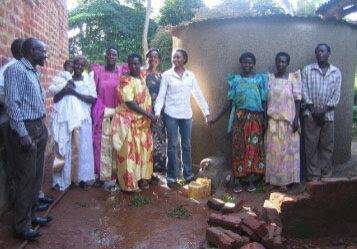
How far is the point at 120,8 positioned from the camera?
1861 cm

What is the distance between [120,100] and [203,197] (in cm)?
163

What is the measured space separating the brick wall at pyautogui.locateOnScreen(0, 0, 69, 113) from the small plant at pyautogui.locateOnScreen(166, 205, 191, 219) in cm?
238

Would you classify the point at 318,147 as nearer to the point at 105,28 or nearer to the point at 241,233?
the point at 241,233

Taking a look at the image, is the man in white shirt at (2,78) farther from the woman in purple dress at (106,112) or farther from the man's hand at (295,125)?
the man's hand at (295,125)

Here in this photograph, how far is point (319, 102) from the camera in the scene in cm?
479

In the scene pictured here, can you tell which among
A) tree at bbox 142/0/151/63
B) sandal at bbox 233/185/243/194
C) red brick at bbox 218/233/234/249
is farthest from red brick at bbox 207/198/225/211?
tree at bbox 142/0/151/63

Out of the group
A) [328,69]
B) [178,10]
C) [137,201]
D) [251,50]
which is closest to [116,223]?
[137,201]

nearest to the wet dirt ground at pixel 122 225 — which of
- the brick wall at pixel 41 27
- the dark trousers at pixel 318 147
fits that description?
the dark trousers at pixel 318 147

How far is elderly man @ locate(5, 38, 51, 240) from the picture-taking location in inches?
114

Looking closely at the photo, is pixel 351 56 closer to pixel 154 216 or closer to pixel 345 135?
pixel 345 135

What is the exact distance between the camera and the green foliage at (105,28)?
17.8m

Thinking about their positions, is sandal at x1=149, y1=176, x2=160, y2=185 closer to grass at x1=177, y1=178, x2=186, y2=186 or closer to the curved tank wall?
grass at x1=177, y1=178, x2=186, y2=186

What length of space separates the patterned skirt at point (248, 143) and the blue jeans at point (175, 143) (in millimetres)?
644

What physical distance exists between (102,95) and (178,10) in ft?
40.4
